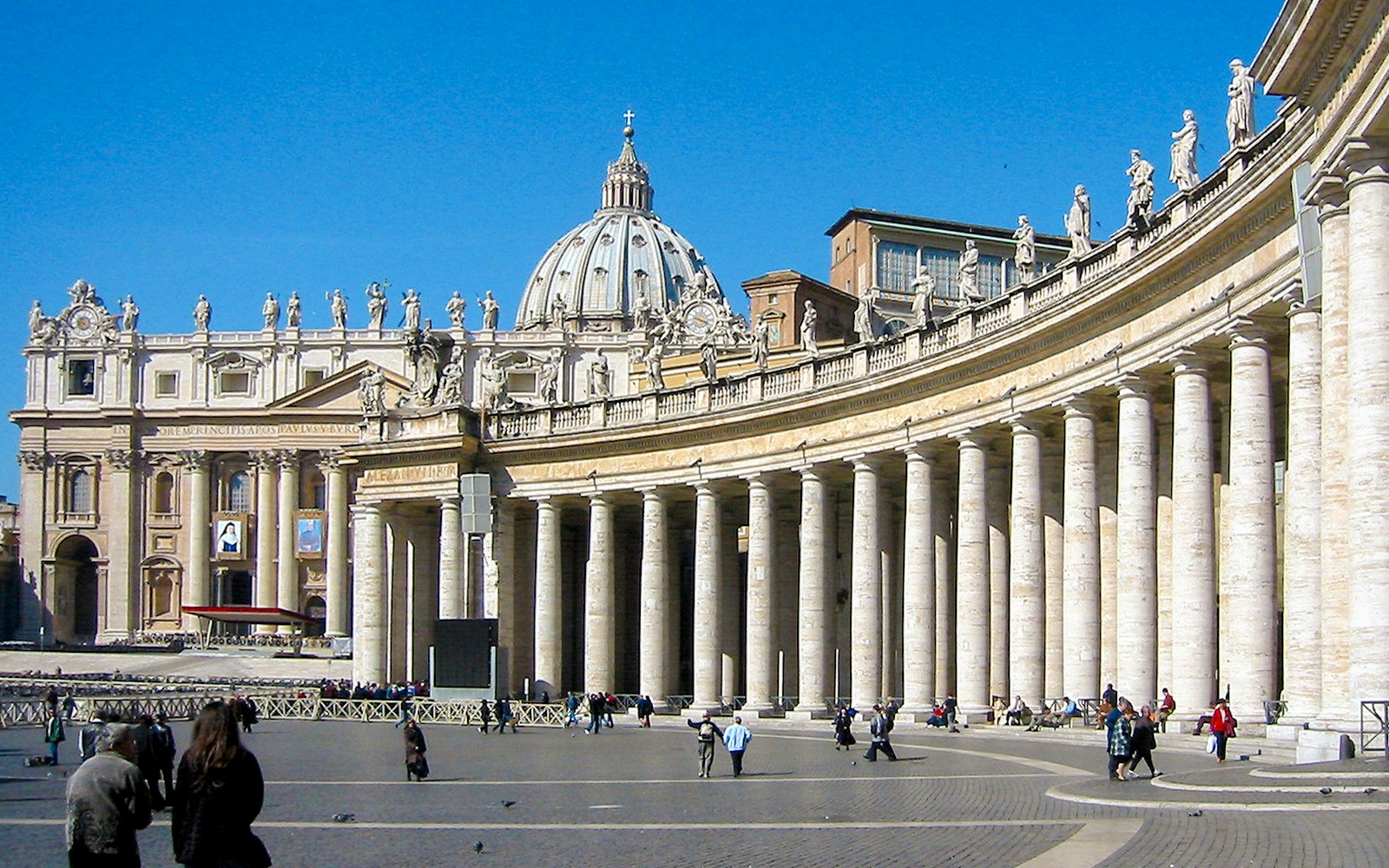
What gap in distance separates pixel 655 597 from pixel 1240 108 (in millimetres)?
37144

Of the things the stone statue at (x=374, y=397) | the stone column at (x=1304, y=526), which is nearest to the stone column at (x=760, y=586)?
the stone statue at (x=374, y=397)

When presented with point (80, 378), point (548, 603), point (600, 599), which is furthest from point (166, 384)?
point (600, 599)

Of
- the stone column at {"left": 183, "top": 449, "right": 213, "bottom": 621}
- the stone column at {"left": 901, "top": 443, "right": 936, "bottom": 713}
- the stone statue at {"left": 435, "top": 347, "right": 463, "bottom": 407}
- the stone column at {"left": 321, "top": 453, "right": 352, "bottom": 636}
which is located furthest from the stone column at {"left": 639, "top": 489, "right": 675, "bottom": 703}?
the stone column at {"left": 183, "top": 449, "right": 213, "bottom": 621}

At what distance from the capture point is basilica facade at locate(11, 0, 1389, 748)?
32.2 metres

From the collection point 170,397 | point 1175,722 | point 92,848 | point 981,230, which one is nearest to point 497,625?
point 1175,722

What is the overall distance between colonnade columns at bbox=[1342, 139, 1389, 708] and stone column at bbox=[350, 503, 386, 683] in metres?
56.1

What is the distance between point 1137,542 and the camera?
1843 inches

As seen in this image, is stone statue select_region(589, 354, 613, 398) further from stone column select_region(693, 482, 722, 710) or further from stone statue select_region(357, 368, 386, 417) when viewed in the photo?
stone statue select_region(357, 368, 386, 417)

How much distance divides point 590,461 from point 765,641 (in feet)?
38.7

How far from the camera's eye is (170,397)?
178250 millimetres

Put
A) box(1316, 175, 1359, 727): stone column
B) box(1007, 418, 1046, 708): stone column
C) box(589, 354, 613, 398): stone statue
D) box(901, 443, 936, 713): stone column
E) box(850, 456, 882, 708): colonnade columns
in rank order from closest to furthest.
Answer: box(1316, 175, 1359, 727): stone column, box(1007, 418, 1046, 708): stone column, box(901, 443, 936, 713): stone column, box(850, 456, 882, 708): colonnade columns, box(589, 354, 613, 398): stone statue

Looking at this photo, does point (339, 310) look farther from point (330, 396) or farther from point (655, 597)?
point (655, 597)

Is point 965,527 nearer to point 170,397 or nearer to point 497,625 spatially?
point 497,625

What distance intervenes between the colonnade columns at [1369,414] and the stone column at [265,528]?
476 feet
